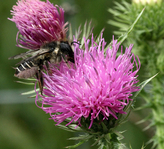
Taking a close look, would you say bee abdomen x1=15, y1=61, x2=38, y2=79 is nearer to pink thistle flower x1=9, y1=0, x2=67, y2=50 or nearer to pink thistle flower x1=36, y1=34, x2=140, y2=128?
pink thistle flower x1=36, y1=34, x2=140, y2=128

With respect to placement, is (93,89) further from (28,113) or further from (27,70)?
(28,113)

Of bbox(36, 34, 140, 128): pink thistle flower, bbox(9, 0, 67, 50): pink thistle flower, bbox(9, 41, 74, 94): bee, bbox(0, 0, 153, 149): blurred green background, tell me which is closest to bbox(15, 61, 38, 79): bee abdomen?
bbox(9, 41, 74, 94): bee

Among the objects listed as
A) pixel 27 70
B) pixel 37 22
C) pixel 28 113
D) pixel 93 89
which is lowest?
pixel 28 113

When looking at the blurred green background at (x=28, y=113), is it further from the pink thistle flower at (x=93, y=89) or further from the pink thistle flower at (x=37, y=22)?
the pink thistle flower at (x=93, y=89)

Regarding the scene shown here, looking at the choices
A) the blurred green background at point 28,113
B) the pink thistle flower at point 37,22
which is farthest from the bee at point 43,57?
the blurred green background at point 28,113

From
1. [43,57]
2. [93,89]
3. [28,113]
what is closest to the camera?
[93,89]

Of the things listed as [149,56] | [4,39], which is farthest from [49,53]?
[4,39]

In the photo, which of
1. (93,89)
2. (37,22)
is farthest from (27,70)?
(93,89)
